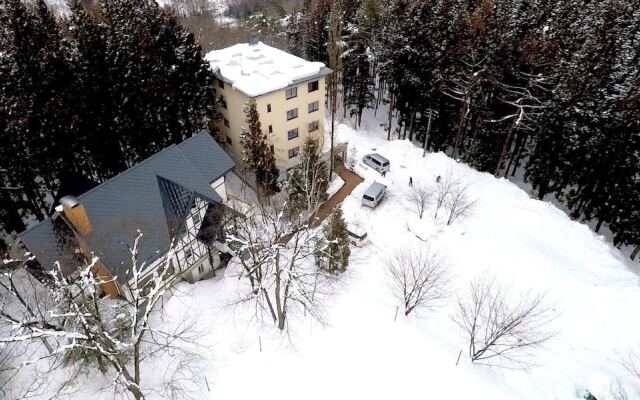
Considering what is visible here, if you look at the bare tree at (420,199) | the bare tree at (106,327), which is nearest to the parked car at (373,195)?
the bare tree at (420,199)

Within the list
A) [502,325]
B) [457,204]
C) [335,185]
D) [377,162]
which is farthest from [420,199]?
[502,325]

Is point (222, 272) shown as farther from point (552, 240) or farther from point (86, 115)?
point (552, 240)

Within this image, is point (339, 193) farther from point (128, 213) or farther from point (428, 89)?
point (128, 213)

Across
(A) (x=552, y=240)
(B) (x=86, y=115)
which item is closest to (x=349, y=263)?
(A) (x=552, y=240)

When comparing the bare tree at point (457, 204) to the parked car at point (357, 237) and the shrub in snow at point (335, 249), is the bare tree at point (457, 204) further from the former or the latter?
the shrub in snow at point (335, 249)

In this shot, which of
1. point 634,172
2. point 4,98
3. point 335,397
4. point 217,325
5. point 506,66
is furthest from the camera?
point 506,66

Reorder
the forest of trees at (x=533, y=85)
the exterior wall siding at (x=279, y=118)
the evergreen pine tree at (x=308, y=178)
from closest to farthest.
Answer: the evergreen pine tree at (x=308, y=178)
the forest of trees at (x=533, y=85)
the exterior wall siding at (x=279, y=118)

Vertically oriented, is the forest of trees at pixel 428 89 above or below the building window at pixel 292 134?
→ above

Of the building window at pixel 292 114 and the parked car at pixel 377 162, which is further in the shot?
the building window at pixel 292 114
